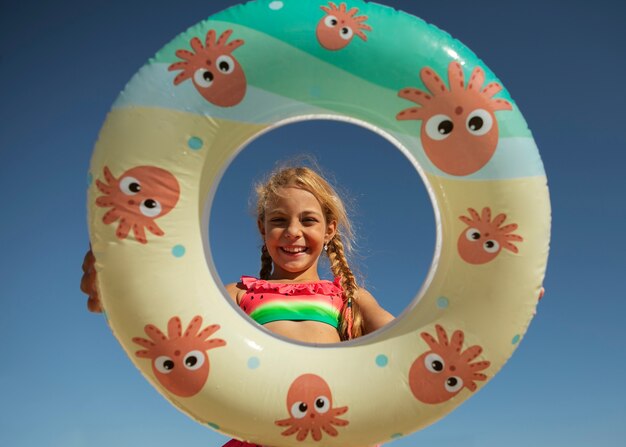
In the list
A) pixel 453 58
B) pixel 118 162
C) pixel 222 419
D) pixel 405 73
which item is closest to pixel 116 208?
pixel 118 162

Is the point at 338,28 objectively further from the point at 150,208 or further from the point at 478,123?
the point at 150,208

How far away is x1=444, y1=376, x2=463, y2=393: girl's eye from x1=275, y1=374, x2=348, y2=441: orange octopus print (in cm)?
46

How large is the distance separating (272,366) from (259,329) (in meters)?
0.21

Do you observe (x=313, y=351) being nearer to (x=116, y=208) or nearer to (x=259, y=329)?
(x=259, y=329)

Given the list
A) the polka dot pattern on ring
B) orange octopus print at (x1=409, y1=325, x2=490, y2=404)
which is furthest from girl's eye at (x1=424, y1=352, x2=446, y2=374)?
the polka dot pattern on ring

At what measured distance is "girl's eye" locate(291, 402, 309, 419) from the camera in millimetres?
2729

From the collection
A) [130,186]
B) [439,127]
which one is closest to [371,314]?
[439,127]

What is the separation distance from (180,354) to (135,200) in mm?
685

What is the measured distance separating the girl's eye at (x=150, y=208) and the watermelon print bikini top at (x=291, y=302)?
88 cm

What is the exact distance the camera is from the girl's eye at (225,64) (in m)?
2.90

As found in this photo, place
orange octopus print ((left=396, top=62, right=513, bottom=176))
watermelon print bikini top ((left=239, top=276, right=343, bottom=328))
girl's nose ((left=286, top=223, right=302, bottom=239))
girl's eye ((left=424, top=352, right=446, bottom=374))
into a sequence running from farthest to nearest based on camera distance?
girl's nose ((left=286, top=223, right=302, bottom=239)), watermelon print bikini top ((left=239, top=276, right=343, bottom=328)), orange octopus print ((left=396, top=62, right=513, bottom=176)), girl's eye ((left=424, top=352, right=446, bottom=374))

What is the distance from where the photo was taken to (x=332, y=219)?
154 inches

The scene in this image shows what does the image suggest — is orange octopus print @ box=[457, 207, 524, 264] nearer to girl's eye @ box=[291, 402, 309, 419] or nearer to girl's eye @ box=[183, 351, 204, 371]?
girl's eye @ box=[291, 402, 309, 419]

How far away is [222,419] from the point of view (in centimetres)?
275
